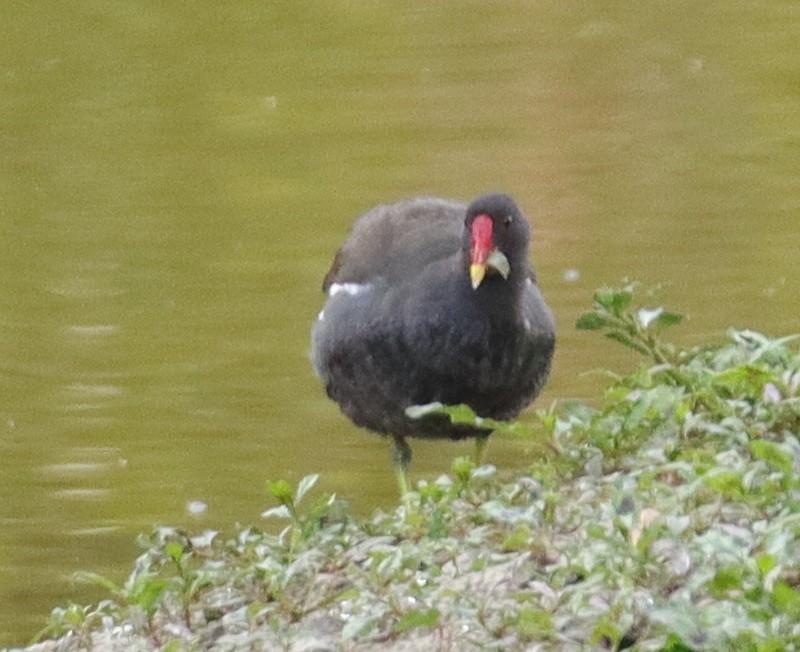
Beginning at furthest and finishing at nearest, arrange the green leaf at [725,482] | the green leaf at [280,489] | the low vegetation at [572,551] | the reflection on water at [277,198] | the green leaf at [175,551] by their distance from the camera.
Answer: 1. the reflection on water at [277,198]
2. the green leaf at [280,489]
3. the green leaf at [175,551]
4. the green leaf at [725,482]
5. the low vegetation at [572,551]

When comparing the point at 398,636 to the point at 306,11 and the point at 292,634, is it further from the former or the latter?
the point at 306,11

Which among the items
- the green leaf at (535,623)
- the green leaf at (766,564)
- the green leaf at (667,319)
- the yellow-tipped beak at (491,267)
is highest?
the green leaf at (766,564)

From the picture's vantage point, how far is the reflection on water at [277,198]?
611 centimetres

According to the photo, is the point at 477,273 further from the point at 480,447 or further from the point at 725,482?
the point at 725,482

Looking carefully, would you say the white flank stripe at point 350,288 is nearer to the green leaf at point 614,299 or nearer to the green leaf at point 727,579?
A: the green leaf at point 614,299

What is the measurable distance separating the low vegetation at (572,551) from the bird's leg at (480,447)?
3.08ft

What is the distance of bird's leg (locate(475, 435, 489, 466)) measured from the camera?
5453 mm

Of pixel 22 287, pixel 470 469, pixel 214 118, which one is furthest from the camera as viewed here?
pixel 214 118

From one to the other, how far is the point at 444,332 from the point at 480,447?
0.52 metres

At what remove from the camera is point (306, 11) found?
1201 cm

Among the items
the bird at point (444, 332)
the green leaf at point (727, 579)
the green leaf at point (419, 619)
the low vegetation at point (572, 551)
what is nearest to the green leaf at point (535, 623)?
the low vegetation at point (572, 551)

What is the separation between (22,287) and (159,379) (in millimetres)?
1209

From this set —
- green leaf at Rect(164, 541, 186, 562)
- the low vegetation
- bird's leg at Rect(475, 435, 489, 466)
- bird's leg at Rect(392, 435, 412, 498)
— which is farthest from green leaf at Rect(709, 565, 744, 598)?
bird's leg at Rect(392, 435, 412, 498)

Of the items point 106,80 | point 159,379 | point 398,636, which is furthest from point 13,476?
point 106,80
